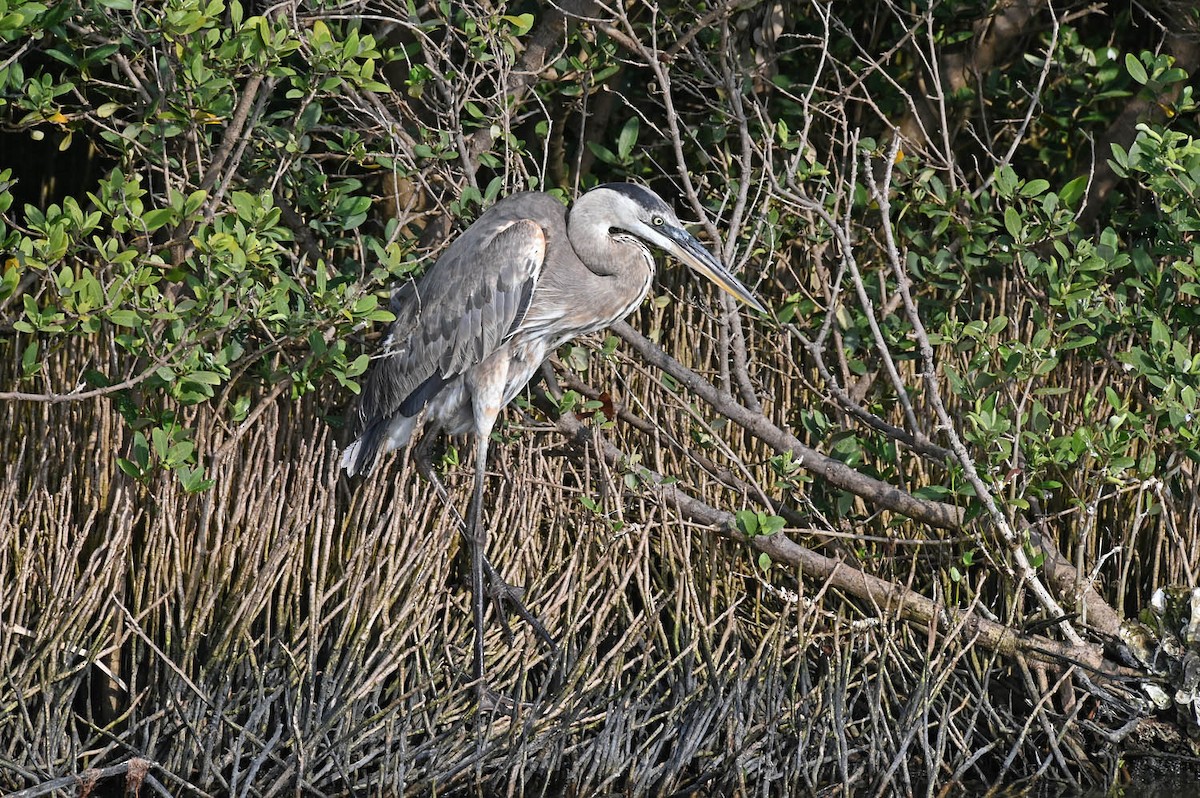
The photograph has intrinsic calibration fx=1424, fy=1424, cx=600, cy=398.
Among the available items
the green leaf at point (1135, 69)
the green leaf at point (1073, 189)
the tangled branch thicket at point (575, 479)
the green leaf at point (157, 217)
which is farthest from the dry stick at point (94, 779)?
the green leaf at point (1135, 69)

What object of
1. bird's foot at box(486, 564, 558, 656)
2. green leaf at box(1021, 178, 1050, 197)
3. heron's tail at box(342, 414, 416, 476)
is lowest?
bird's foot at box(486, 564, 558, 656)

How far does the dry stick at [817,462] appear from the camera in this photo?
4.11 m

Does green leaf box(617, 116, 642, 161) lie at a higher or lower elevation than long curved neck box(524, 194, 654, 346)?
higher

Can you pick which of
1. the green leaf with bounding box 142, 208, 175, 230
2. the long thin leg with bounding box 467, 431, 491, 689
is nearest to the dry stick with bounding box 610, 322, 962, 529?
the long thin leg with bounding box 467, 431, 491, 689

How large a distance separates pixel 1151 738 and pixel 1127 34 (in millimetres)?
3389

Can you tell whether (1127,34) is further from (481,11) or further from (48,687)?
(48,687)

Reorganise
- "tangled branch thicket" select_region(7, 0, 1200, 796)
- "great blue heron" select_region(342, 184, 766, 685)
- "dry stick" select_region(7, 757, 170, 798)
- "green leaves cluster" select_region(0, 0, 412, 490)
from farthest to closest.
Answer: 1. "great blue heron" select_region(342, 184, 766, 685)
2. "tangled branch thicket" select_region(7, 0, 1200, 796)
3. "green leaves cluster" select_region(0, 0, 412, 490)
4. "dry stick" select_region(7, 757, 170, 798)

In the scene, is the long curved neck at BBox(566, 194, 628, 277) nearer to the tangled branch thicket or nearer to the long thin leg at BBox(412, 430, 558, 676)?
the tangled branch thicket

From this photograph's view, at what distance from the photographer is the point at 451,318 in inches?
173

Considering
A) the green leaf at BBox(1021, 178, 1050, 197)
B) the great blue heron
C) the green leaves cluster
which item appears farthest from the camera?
the great blue heron

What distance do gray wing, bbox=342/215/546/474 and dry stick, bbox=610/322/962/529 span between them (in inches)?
18.4

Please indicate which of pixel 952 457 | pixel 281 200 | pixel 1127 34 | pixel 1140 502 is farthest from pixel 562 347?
pixel 1127 34

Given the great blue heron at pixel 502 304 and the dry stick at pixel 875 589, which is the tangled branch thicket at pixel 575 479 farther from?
the great blue heron at pixel 502 304

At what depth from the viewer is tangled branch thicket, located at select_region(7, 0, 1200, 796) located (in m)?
3.61
